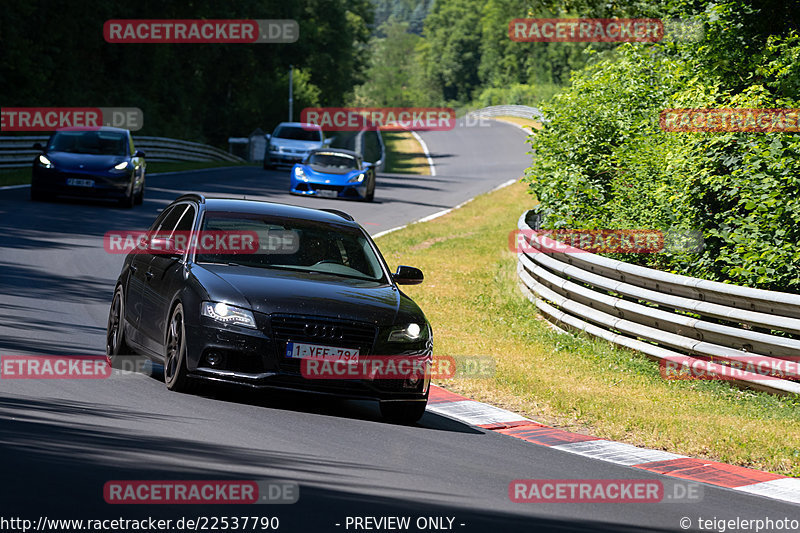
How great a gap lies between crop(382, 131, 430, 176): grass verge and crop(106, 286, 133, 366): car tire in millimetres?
44376

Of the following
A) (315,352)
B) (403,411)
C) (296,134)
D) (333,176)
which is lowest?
(333,176)

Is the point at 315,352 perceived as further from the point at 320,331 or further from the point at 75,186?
the point at 75,186

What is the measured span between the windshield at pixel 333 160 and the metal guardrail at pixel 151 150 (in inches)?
185

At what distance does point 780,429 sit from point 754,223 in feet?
10.5

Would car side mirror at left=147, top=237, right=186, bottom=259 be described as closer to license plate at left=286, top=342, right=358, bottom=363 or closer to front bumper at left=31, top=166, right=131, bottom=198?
license plate at left=286, top=342, right=358, bottom=363

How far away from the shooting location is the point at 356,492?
6.44m

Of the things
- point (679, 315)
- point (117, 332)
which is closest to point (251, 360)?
point (117, 332)

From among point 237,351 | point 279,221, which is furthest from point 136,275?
point 237,351

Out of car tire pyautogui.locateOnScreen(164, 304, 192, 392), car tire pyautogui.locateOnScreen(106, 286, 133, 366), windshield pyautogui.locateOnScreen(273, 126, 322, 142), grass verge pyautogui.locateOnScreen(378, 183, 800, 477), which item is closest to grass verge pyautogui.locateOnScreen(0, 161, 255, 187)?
windshield pyautogui.locateOnScreen(273, 126, 322, 142)

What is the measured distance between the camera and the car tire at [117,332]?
34.0 feet

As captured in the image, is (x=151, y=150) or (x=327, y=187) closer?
(x=327, y=187)

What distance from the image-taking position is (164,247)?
10.0 metres

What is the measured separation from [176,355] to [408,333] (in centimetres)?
173

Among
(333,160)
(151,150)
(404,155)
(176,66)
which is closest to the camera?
(333,160)
